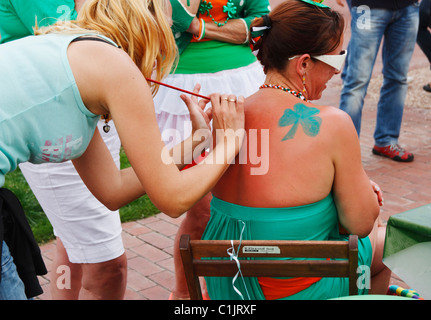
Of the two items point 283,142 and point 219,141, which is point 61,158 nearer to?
point 219,141

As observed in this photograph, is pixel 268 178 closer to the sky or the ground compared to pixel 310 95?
closer to the ground

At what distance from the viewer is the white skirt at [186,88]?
3.11 metres

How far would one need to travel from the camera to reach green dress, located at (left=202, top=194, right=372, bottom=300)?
2102 mm

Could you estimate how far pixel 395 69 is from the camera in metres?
4.91

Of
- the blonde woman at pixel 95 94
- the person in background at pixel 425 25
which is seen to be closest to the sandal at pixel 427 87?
the person in background at pixel 425 25

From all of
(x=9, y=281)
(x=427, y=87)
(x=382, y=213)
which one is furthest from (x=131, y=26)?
(x=427, y=87)

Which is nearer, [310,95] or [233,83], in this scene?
[310,95]

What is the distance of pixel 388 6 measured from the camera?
4.60 m

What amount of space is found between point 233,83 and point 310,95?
0.81 meters

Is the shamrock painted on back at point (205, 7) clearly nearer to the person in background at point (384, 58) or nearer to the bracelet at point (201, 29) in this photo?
the bracelet at point (201, 29)

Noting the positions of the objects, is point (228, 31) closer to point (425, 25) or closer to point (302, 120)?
point (302, 120)

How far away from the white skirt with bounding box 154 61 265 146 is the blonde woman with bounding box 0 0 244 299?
1.25m

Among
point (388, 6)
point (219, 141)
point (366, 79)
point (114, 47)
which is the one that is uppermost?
point (114, 47)
